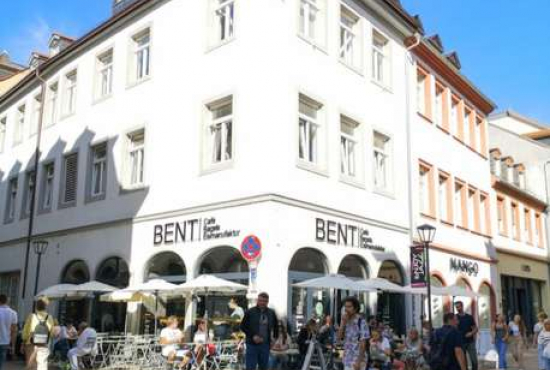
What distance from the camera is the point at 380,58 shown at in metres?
21.8

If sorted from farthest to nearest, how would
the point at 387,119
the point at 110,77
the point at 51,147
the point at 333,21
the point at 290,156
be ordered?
the point at 51,147 < the point at 110,77 < the point at 387,119 < the point at 333,21 < the point at 290,156

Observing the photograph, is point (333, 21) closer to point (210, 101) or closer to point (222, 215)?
point (210, 101)

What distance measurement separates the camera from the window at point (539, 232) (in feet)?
121

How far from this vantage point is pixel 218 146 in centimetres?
1745

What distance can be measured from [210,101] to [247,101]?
61.0 inches

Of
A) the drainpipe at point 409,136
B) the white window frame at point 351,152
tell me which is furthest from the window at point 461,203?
the white window frame at point 351,152

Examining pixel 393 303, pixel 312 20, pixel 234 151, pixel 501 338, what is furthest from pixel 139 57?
pixel 501 338

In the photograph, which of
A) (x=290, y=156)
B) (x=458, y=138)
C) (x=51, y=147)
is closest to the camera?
(x=290, y=156)

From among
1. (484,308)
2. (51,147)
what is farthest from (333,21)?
(484,308)

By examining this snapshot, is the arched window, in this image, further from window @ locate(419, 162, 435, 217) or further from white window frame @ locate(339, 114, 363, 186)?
window @ locate(419, 162, 435, 217)

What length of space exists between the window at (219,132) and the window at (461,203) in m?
12.9

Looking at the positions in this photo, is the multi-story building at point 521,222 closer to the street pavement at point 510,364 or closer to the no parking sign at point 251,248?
the street pavement at point 510,364

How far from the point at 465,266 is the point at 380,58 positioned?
9.54 m

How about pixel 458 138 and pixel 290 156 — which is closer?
pixel 290 156
